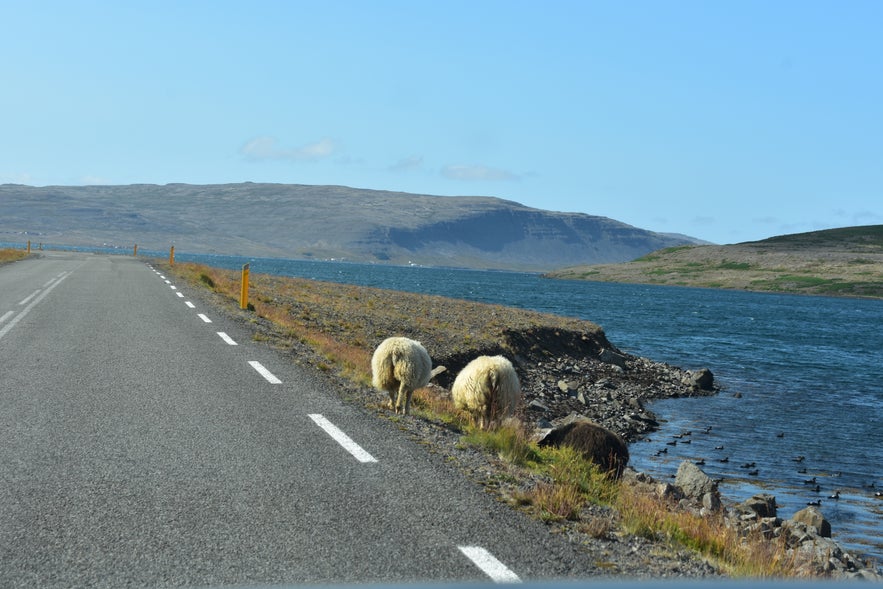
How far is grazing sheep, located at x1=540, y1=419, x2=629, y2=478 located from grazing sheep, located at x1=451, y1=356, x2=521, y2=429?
85 cm

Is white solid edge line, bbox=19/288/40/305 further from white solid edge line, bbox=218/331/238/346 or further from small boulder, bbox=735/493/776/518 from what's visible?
small boulder, bbox=735/493/776/518

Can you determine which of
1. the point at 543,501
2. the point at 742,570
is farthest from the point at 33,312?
the point at 742,570

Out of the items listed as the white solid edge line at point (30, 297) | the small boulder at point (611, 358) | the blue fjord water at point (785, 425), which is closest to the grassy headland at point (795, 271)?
the blue fjord water at point (785, 425)

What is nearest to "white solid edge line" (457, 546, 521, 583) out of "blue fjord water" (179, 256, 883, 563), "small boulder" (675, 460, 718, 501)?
"small boulder" (675, 460, 718, 501)

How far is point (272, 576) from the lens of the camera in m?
4.45

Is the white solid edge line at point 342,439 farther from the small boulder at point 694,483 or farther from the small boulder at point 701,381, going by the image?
the small boulder at point 701,381

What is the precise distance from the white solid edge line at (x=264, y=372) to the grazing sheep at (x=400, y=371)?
1.44 meters

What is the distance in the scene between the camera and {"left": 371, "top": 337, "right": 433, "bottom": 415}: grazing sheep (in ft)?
33.5

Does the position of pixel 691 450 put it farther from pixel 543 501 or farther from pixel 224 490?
pixel 224 490

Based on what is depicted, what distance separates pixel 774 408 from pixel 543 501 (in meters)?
20.2

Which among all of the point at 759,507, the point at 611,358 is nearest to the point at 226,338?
the point at 759,507

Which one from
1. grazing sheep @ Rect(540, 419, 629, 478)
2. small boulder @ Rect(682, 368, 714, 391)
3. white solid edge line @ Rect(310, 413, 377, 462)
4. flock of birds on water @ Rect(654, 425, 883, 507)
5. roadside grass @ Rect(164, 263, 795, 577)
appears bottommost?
flock of birds on water @ Rect(654, 425, 883, 507)

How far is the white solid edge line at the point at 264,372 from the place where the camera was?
11.1 meters

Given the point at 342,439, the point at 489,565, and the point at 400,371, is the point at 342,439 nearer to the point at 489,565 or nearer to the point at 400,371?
the point at 400,371
